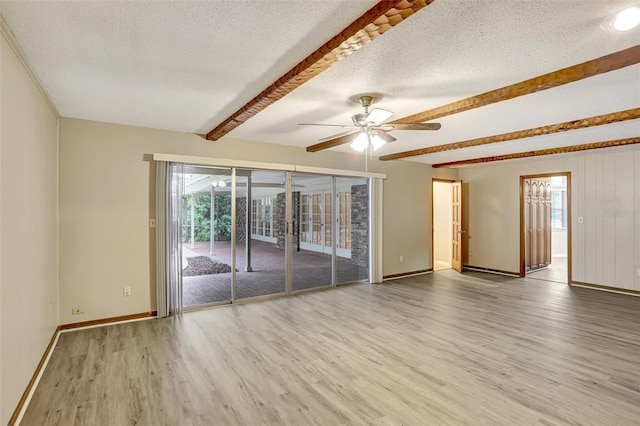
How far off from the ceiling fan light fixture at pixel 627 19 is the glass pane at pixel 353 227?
4.48 metres

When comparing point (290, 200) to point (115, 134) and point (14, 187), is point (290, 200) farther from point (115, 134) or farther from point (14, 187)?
point (14, 187)

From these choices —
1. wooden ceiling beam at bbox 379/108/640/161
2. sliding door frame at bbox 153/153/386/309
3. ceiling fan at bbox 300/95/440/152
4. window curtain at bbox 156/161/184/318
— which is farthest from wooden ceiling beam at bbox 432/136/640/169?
window curtain at bbox 156/161/184/318

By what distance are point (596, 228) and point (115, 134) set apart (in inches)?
303

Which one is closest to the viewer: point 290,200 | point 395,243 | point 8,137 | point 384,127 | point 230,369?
point 8,137

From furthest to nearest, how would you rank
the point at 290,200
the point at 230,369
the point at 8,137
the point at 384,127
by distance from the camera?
the point at 290,200, the point at 384,127, the point at 230,369, the point at 8,137

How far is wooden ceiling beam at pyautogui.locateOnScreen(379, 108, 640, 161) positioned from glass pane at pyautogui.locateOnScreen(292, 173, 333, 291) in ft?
6.18

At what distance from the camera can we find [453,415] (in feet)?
7.09

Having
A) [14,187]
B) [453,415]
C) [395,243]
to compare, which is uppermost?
[14,187]

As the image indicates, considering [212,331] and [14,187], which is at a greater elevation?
[14,187]

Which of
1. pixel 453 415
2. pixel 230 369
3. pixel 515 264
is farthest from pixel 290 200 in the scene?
pixel 515 264

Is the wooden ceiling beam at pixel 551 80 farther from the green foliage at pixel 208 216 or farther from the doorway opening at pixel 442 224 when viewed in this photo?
the doorway opening at pixel 442 224

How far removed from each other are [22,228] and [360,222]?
16.9 feet

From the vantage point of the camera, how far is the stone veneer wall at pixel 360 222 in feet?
20.9

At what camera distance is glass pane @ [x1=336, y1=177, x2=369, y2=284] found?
20.9 ft
